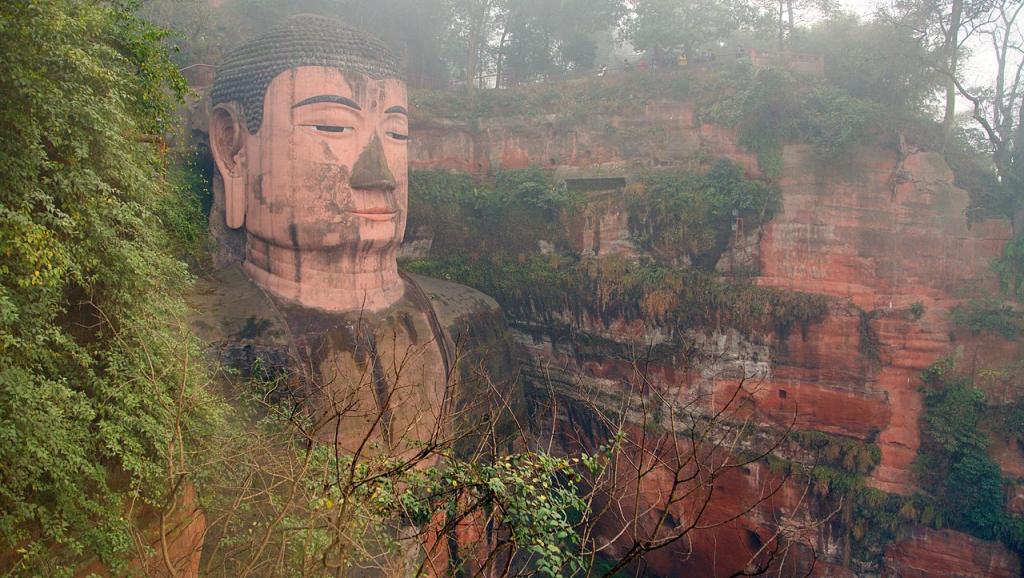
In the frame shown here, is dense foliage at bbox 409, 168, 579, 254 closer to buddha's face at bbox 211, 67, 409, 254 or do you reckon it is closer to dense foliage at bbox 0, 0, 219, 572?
buddha's face at bbox 211, 67, 409, 254

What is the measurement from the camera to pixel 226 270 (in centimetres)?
873

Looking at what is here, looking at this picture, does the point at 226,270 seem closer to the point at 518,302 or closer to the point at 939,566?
the point at 518,302

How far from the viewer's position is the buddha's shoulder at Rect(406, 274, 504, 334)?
960 centimetres

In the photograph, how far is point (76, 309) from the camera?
4.59 m

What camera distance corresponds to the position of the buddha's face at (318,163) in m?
8.12

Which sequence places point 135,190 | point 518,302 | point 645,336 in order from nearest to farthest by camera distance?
point 135,190 → point 645,336 → point 518,302

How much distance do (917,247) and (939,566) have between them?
4865 mm

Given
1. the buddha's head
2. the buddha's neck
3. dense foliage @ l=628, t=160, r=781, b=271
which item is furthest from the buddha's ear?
dense foliage @ l=628, t=160, r=781, b=271

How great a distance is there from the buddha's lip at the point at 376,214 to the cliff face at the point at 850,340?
17.3ft

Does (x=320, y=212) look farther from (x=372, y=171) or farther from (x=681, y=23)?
(x=681, y=23)

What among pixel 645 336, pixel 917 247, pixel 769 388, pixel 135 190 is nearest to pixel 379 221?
pixel 135 190

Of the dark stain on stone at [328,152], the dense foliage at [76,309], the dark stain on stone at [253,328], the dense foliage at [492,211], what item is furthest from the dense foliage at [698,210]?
the dense foliage at [76,309]

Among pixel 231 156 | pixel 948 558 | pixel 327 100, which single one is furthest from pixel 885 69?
pixel 231 156

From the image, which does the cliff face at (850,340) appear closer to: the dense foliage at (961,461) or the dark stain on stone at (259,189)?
the dense foliage at (961,461)
